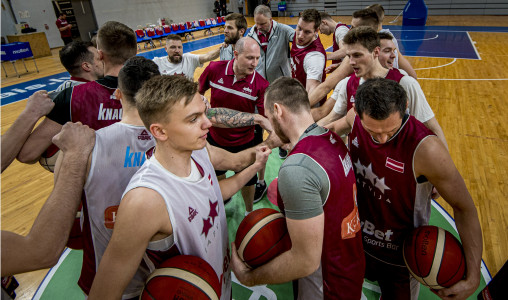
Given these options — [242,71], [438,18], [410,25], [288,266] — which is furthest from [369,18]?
[438,18]

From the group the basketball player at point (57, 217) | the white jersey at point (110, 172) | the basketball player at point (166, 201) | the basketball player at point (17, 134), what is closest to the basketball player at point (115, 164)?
the white jersey at point (110, 172)

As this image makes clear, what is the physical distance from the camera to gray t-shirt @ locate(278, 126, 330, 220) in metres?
1.56

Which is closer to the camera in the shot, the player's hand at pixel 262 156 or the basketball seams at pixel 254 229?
the basketball seams at pixel 254 229

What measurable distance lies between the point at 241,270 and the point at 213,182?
61 centimetres

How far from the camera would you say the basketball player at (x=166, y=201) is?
1.39 metres

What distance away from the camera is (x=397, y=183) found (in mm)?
2082

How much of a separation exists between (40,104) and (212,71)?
2.19 meters

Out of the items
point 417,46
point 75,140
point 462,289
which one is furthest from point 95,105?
point 417,46

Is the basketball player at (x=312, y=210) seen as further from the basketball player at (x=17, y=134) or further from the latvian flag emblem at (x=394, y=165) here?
the basketball player at (x=17, y=134)

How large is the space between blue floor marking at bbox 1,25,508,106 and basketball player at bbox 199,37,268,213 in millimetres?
9577

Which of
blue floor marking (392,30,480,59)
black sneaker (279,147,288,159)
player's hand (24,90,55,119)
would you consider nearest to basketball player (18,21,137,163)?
player's hand (24,90,55,119)

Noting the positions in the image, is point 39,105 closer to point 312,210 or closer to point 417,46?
point 312,210

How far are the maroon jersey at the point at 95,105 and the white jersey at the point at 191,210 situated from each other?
104 centimetres

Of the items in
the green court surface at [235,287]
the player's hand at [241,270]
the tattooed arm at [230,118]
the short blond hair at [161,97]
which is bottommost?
the green court surface at [235,287]
